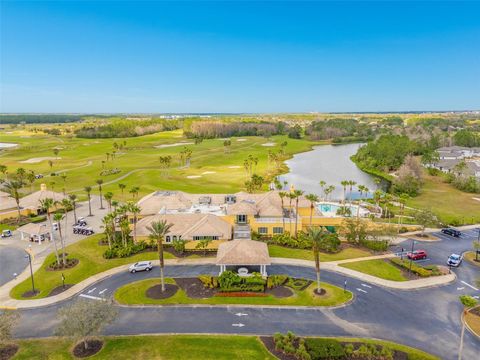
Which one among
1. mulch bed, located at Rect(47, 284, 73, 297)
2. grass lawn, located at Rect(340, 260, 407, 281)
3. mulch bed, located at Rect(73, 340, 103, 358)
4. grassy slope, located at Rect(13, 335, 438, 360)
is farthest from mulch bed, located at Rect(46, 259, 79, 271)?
grass lawn, located at Rect(340, 260, 407, 281)

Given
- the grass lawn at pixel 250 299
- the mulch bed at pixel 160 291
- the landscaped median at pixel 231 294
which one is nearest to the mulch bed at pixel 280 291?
the landscaped median at pixel 231 294

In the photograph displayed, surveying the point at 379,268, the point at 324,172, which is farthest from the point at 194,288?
the point at 324,172

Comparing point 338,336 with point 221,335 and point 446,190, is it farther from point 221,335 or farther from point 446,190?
point 446,190

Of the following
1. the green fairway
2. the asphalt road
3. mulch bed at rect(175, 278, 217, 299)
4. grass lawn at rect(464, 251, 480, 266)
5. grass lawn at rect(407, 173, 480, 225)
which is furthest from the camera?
the green fairway

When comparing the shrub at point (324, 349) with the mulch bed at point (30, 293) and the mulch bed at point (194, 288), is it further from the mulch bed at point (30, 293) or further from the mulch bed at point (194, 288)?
the mulch bed at point (30, 293)

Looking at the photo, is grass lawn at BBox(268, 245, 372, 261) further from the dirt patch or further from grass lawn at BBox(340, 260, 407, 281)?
the dirt patch

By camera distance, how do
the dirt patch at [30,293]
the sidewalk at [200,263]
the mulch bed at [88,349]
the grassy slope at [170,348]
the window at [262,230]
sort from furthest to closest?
the window at [262,230] < the dirt patch at [30,293] < the sidewalk at [200,263] < the mulch bed at [88,349] < the grassy slope at [170,348]

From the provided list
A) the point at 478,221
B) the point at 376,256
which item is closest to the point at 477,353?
the point at 376,256
